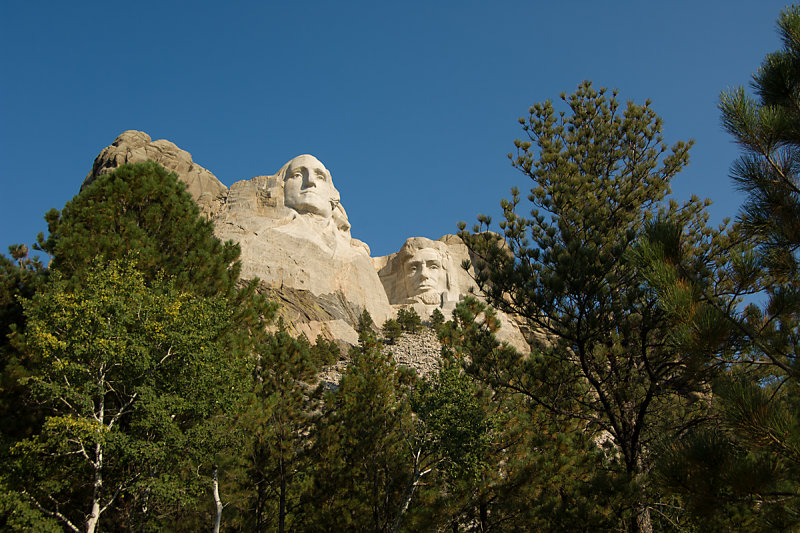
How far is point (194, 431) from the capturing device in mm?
8867

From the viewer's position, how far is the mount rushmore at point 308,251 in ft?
112

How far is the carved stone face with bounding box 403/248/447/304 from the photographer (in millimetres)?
46469

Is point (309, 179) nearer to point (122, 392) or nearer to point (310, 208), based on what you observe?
point (310, 208)

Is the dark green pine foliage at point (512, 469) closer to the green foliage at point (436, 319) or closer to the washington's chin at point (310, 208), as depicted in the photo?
the green foliage at point (436, 319)

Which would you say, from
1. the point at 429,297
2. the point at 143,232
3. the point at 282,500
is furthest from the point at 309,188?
the point at 282,500

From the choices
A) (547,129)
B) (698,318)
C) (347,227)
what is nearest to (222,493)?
(547,129)

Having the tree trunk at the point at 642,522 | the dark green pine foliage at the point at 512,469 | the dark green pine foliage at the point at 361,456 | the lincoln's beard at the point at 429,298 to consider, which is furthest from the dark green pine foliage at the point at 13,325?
the lincoln's beard at the point at 429,298

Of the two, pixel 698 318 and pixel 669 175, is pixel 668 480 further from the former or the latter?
pixel 669 175

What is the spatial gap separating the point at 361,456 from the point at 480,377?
3.84 m

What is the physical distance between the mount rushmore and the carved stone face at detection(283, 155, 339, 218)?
6cm

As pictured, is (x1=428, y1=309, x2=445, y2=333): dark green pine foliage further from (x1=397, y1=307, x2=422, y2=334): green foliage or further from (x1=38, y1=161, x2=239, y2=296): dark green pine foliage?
(x1=38, y1=161, x2=239, y2=296): dark green pine foliage

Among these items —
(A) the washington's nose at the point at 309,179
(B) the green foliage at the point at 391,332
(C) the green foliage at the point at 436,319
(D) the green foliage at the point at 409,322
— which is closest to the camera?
(B) the green foliage at the point at 391,332

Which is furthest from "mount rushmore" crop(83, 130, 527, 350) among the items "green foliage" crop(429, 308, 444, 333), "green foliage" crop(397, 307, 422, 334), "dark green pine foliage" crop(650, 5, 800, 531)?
"dark green pine foliage" crop(650, 5, 800, 531)

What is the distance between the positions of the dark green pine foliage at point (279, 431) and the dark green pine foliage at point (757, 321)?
8175 millimetres
